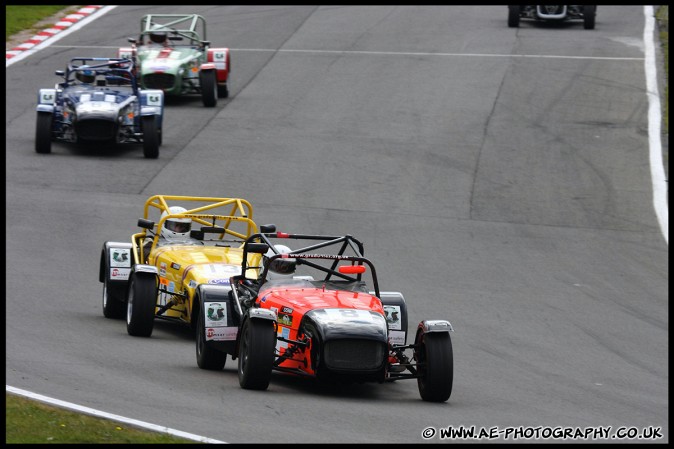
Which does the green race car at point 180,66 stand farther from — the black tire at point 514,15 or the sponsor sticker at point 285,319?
the sponsor sticker at point 285,319

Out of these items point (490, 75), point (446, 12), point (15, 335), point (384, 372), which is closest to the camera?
point (384, 372)

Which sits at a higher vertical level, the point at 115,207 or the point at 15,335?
the point at 15,335

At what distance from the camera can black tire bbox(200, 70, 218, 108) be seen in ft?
87.0

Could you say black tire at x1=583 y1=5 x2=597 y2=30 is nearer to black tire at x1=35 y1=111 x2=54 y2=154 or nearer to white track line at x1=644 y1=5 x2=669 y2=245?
white track line at x1=644 y1=5 x2=669 y2=245

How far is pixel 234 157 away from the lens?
76.3 feet

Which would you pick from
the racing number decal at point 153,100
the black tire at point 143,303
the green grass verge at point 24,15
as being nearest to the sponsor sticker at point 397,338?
the black tire at point 143,303

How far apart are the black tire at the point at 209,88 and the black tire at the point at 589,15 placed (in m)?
12.8

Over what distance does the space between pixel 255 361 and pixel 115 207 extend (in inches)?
400

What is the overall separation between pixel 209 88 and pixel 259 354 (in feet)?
56.3

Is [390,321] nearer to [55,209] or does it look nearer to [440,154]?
[55,209]

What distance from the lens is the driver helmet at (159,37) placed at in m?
27.8

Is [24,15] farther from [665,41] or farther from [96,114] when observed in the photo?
[665,41]

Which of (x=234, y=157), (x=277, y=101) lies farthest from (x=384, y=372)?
(x=277, y=101)

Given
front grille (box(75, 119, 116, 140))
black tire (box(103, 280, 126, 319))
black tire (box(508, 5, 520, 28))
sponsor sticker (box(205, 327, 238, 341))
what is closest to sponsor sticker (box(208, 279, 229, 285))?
sponsor sticker (box(205, 327, 238, 341))
